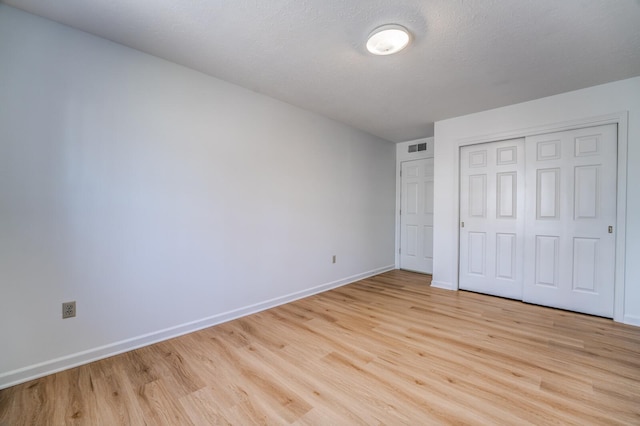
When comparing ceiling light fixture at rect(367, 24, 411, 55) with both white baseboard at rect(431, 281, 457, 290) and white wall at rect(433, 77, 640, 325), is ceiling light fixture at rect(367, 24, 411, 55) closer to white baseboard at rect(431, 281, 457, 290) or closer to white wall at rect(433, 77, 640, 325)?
white wall at rect(433, 77, 640, 325)

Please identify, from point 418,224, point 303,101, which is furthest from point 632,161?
point 303,101

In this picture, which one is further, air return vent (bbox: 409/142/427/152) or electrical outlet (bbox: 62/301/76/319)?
air return vent (bbox: 409/142/427/152)

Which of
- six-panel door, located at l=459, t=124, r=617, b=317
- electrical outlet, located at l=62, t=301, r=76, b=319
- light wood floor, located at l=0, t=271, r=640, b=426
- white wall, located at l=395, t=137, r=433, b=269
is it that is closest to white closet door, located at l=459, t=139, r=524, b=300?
six-panel door, located at l=459, t=124, r=617, b=317

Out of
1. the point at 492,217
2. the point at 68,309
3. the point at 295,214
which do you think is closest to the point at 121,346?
the point at 68,309

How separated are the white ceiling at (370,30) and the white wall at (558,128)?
0.64 feet

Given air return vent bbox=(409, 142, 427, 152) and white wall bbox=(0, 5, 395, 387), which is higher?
air return vent bbox=(409, 142, 427, 152)

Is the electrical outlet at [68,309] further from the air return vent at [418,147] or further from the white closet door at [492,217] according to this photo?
the air return vent at [418,147]

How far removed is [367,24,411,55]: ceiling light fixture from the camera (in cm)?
191

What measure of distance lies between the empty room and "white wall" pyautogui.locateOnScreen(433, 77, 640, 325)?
0.07 feet

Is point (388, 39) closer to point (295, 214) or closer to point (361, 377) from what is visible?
point (295, 214)

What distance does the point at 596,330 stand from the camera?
254cm

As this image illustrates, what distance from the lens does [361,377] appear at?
6.00 ft

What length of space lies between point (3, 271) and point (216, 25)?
2168 mm

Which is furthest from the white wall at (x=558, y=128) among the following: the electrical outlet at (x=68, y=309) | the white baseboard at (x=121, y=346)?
the electrical outlet at (x=68, y=309)
